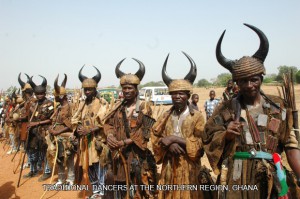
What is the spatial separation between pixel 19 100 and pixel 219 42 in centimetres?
1023

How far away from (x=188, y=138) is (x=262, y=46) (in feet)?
4.96

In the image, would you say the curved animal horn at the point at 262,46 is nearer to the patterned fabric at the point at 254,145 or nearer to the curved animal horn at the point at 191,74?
the patterned fabric at the point at 254,145

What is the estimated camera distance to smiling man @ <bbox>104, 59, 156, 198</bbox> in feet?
13.5

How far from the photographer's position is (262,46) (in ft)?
8.68

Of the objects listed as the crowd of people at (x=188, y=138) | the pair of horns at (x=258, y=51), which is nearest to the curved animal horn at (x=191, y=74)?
the crowd of people at (x=188, y=138)

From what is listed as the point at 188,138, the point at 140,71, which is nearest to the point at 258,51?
the point at 188,138

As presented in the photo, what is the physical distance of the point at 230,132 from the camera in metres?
2.50

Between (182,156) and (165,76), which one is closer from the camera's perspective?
(182,156)

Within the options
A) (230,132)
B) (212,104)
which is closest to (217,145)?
(230,132)

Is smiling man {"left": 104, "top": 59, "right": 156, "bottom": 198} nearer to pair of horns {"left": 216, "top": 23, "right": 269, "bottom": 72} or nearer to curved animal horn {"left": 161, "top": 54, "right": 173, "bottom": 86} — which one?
curved animal horn {"left": 161, "top": 54, "right": 173, "bottom": 86}

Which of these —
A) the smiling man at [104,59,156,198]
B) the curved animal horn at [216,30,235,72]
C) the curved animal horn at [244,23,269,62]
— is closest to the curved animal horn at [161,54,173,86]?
the smiling man at [104,59,156,198]

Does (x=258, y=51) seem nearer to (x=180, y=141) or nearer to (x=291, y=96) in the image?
(x=291, y=96)

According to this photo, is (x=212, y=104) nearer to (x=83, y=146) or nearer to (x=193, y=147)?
(x=83, y=146)

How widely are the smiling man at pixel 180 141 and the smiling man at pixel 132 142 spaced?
0.51 m
